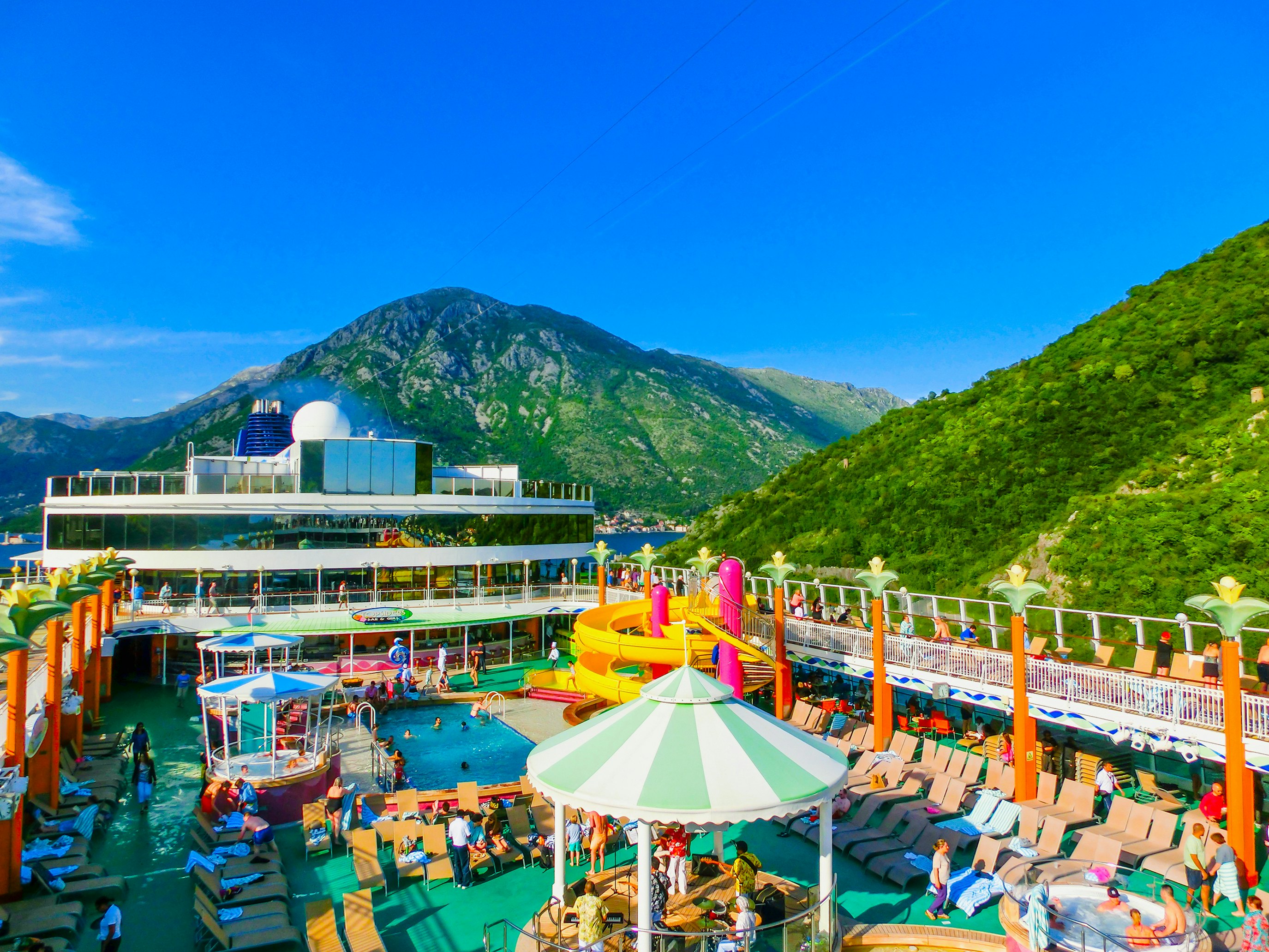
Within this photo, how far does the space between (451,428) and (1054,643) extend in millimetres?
140087

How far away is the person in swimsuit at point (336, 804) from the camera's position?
49.0 feet

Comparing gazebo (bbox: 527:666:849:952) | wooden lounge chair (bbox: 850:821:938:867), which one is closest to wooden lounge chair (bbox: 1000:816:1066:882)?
wooden lounge chair (bbox: 850:821:938:867)

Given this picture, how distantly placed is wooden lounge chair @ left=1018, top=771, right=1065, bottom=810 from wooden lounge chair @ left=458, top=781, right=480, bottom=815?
1028 cm

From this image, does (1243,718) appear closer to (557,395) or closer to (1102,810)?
(1102,810)

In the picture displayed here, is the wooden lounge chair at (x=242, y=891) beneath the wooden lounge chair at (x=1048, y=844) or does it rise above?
beneath

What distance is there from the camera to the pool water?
773 inches

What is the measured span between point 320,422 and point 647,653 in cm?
2029

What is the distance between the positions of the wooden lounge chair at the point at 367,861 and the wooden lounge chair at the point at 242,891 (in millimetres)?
1081

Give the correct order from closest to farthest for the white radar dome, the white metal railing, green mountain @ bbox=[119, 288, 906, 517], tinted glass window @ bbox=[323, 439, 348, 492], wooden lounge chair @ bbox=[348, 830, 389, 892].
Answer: wooden lounge chair @ bbox=[348, 830, 389, 892] → the white metal railing → tinted glass window @ bbox=[323, 439, 348, 492] → the white radar dome → green mountain @ bbox=[119, 288, 906, 517]

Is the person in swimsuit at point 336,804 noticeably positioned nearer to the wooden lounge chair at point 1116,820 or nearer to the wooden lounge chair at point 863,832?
the wooden lounge chair at point 863,832

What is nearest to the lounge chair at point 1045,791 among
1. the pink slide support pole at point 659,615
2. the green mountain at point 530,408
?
the pink slide support pole at point 659,615

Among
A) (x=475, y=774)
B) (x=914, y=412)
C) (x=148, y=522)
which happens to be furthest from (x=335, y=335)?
(x=475, y=774)

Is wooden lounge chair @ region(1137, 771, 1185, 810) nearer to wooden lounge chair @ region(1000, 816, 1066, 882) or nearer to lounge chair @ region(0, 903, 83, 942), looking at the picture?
wooden lounge chair @ region(1000, 816, 1066, 882)

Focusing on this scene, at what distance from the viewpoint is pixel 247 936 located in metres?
10.9
